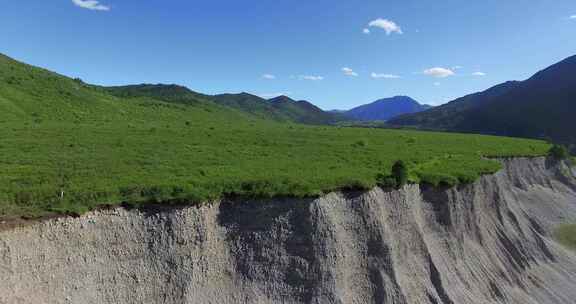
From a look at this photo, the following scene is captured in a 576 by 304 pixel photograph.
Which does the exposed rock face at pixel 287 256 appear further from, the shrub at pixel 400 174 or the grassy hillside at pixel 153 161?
the grassy hillside at pixel 153 161

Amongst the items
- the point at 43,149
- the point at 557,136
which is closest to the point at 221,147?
the point at 43,149

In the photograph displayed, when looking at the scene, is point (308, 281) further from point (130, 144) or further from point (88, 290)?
Answer: point (130, 144)

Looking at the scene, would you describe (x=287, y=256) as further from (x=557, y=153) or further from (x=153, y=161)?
(x=557, y=153)

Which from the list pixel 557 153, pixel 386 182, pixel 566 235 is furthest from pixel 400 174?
pixel 557 153

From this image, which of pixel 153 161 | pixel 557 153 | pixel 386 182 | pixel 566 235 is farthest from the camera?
pixel 557 153

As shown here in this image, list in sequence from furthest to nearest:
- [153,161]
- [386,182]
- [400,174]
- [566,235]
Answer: [566,235], [400,174], [386,182], [153,161]

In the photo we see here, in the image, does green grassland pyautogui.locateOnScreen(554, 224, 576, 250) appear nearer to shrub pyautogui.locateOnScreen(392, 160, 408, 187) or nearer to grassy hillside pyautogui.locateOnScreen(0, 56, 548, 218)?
grassy hillside pyautogui.locateOnScreen(0, 56, 548, 218)

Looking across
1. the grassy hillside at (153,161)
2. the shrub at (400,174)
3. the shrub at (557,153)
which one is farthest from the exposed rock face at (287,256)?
the shrub at (557,153)

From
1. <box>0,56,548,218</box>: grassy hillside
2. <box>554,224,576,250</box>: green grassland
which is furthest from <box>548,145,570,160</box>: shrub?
<box>554,224,576,250</box>: green grassland
